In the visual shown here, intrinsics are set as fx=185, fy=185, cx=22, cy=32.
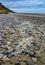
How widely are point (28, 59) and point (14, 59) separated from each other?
689 mm

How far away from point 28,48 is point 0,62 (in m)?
2.55

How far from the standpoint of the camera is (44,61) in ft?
28.4

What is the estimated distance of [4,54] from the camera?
8.62 m

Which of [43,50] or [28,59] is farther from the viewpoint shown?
[43,50]

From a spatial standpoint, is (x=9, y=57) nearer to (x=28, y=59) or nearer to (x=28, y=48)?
(x=28, y=59)

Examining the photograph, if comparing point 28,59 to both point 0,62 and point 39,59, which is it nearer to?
point 39,59

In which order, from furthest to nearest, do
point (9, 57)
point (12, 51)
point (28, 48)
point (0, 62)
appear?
1. point (28, 48)
2. point (12, 51)
3. point (9, 57)
4. point (0, 62)

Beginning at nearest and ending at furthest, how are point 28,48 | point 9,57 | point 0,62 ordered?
point 0,62 → point 9,57 → point 28,48

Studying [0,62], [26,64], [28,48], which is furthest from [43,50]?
[0,62]

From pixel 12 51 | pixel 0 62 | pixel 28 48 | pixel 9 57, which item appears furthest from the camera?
pixel 28 48

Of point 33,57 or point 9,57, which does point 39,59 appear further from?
point 9,57

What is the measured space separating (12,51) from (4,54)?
54cm

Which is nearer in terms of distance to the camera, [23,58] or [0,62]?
[0,62]

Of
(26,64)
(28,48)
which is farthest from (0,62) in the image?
(28,48)
